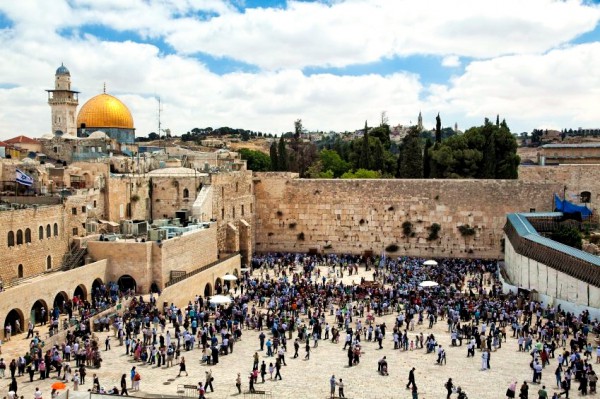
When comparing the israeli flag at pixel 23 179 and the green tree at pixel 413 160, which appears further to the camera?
the green tree at pixel 413 160

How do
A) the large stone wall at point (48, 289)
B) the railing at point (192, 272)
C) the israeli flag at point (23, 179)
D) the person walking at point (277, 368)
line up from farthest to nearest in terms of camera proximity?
the israeli flag at point (23, 179)
the railing at point (192, 272)
the large stone wall at point (48, 289)
the person walking at point (277, 368)

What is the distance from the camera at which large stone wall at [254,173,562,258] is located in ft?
111

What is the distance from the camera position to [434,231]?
34.2 m

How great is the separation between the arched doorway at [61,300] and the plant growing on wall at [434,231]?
773 inches

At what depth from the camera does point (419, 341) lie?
1956 centimetres

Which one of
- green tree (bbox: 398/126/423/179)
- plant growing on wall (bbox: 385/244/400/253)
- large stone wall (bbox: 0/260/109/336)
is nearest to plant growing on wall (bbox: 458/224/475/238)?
plant growing on wall (bbox: 385/244/400/253)

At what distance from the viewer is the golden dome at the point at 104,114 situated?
45.6 m

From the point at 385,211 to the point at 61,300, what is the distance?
18448 mm

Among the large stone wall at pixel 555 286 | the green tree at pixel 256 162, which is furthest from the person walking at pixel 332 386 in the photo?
the green tree at pixel 256 162

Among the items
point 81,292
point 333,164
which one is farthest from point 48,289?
point 333,164

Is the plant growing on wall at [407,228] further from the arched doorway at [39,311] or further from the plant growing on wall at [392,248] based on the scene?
the arched doorway at [39,311]

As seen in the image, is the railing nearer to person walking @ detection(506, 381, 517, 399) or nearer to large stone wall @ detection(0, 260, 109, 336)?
large stone wall @ detection(0, 260, 109, 336)

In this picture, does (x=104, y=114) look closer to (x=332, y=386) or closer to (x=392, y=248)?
(x=392, y=248)

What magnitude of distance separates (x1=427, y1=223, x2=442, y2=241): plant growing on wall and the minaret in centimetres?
2925
